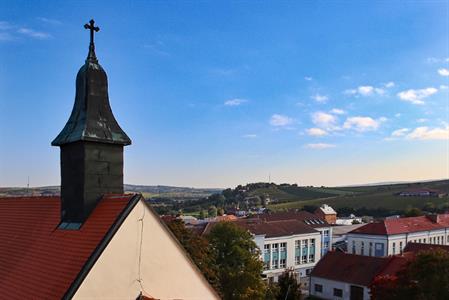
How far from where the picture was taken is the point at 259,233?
192ft

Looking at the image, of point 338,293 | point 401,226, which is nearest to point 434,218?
point 401,226

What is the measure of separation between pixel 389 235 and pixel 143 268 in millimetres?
54707

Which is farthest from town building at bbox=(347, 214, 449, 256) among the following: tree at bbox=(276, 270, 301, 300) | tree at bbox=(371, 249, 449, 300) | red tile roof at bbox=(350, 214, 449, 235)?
tree at bbox=(371, 249, 449, 300)

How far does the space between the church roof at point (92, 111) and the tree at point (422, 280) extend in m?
20.0

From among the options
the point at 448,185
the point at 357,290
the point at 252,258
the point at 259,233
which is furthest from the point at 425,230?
the point at 448,185

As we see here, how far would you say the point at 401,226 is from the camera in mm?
62312

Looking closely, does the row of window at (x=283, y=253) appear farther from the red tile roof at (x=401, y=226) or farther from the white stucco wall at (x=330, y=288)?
the white stucco wall at (x=330, y=288)

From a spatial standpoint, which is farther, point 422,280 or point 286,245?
point 286,245

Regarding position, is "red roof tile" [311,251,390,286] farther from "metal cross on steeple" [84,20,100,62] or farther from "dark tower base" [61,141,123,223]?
"metal cross on steeple" [84,20,100,62]

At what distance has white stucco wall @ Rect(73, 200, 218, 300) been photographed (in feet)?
33.4

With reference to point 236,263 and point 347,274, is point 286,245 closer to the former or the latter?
point 347,274

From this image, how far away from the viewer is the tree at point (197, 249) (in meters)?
25.4

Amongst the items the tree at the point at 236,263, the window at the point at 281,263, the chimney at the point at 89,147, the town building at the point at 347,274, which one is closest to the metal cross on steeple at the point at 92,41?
the chimney at the point at 89,147

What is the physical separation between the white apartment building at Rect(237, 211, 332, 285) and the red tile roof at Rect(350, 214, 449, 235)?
7.56m
